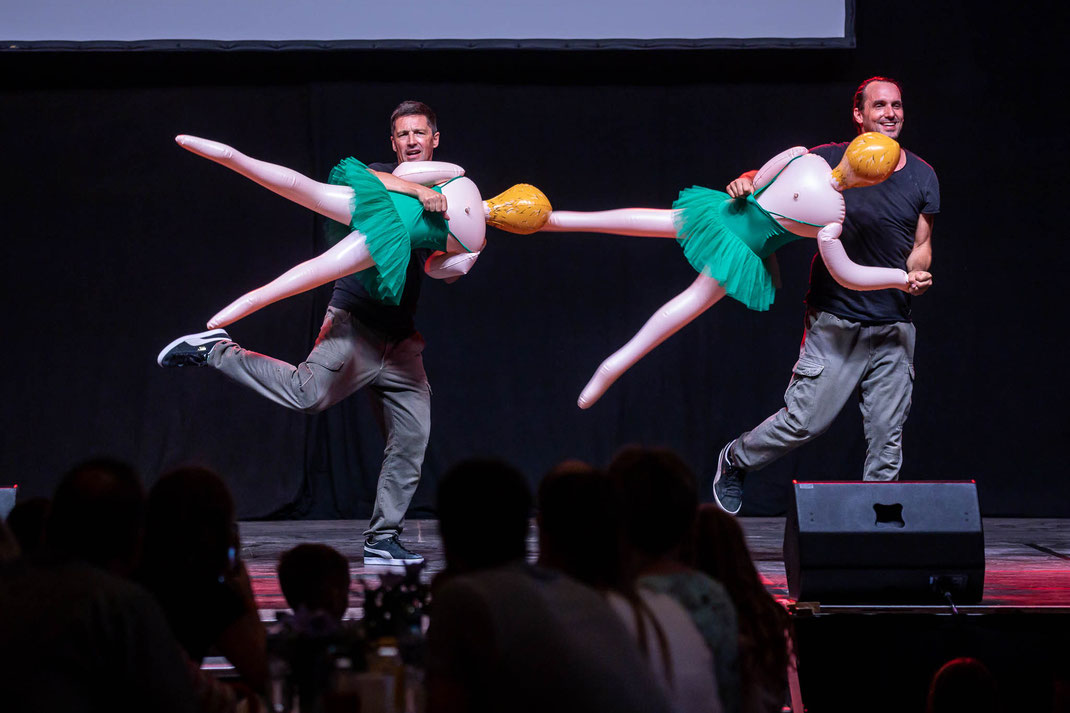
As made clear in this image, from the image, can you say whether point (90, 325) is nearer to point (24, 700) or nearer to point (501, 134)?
point (501, 134)

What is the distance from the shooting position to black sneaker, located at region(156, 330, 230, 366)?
3764 millimetres

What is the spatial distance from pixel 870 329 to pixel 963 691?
1.89m

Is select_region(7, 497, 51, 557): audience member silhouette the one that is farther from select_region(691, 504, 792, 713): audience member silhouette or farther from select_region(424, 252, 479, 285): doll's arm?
select_region(424, 252, 479, 285): doll's arm

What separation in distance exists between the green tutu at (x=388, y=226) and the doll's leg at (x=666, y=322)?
733 mm

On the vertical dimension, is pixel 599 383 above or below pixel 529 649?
above

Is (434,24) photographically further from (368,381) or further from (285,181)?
(368,381)

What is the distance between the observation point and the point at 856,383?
3834 mm

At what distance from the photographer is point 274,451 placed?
5496 millimetres

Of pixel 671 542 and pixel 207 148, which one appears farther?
pixel 207 148

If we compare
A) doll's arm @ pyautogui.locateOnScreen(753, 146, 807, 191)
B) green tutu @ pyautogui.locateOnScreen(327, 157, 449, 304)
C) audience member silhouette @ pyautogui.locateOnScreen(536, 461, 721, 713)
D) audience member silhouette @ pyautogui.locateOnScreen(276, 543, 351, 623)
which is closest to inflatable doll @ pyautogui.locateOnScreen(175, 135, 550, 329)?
green tutu @ pyautogui.locateOnScreen(327, 157, 449, 304)

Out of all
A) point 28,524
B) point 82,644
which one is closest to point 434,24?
point 28,524

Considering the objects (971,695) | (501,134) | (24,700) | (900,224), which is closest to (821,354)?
(900,224)

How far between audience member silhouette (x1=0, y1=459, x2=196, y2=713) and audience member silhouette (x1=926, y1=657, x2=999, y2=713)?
55.3 inches

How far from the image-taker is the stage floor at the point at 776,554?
3.02m
